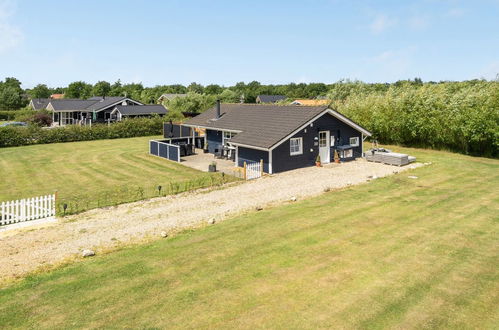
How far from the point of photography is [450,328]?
7559mm

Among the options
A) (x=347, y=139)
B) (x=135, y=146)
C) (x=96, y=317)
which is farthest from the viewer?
(x=135, y=146)

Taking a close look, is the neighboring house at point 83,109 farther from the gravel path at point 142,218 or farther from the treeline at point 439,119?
the gravel path at point 142,218

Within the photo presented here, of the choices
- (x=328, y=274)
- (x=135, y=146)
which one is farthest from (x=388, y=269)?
(x=135, y=146)

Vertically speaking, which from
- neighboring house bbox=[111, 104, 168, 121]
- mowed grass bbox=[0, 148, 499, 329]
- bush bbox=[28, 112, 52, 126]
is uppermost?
neighboring house bbox=[111, 104, 168, 121]

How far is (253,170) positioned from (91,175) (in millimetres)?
11030

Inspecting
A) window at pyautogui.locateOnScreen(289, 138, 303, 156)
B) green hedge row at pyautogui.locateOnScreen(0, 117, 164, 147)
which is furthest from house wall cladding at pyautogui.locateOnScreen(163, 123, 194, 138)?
window at pyautogui.locateOnScreen(289, 138, 303, 156)

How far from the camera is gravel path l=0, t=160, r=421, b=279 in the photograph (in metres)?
11.8

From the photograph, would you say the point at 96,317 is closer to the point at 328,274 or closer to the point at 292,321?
the point at 292,321

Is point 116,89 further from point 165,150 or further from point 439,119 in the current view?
point 439,119

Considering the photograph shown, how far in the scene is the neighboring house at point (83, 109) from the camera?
195 feet

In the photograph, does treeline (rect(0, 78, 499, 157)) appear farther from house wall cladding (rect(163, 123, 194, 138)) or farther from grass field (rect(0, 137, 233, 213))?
grass field (rect(0, 137, 233, 213))

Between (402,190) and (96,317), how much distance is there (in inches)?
637

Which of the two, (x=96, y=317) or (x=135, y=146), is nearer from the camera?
(x=96, y=317)

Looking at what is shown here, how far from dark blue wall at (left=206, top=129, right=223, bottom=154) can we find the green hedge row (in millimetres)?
18343
